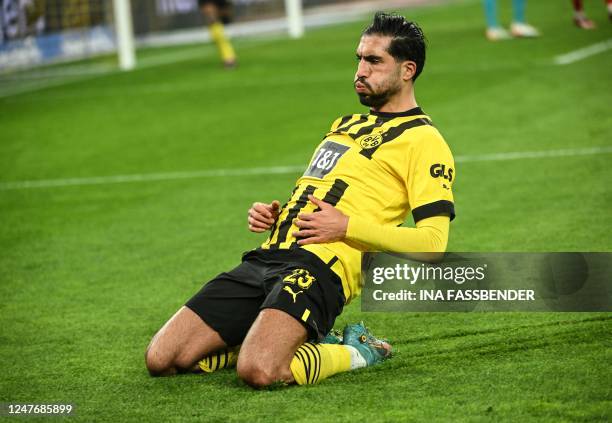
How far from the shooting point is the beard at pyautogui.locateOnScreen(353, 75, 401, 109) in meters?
4.88

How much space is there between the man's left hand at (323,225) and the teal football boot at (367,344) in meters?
0.45

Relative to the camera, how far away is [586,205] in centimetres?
754

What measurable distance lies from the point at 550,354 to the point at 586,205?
298 centimetres

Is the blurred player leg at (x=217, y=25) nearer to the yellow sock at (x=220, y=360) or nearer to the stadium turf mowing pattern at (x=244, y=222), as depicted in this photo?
the stadium turf mowing pattern at (x=244, y=222)

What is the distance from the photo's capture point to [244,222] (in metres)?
7.92

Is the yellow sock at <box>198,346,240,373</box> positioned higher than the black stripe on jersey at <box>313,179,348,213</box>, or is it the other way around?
the black stripe on jersey at <box>313,179,348,213</box>

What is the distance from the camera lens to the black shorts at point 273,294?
462cm

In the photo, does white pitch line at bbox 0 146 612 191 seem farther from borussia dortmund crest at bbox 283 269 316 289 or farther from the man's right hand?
borussia dortmund crest at bbox 283 269 316 289

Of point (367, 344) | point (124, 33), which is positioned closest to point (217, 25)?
point (124, 33)

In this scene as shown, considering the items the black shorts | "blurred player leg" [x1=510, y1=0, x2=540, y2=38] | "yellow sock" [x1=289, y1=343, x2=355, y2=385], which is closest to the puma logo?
the black shorts

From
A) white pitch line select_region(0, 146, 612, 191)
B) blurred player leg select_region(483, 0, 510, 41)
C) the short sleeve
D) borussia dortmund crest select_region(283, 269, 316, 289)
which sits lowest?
blurred player leg select_region(483, 0, 510, 41)

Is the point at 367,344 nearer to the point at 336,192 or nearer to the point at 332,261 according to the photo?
the point at 332,261

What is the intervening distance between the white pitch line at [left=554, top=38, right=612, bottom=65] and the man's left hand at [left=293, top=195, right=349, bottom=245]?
10.2m

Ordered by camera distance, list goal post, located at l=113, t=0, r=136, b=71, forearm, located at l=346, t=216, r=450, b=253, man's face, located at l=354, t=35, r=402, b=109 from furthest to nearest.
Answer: goal post, located at l=113, t=0, r=136, b=71
man's face, located at l=354, t=35, r=402, b=109
forearm, located at l=346, t=216, r=450, b=253
